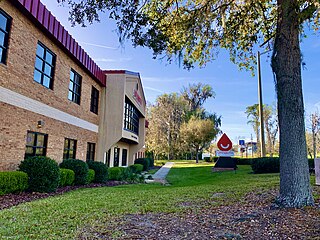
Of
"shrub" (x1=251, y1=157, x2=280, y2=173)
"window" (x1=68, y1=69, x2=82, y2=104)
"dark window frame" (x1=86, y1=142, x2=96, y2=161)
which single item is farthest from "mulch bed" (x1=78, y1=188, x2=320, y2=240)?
"dark window frame" (x1=86, y1=142, x2=96, y2=161)

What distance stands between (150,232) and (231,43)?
725cm

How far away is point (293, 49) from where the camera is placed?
5641mm

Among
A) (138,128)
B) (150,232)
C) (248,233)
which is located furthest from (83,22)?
(138,128)

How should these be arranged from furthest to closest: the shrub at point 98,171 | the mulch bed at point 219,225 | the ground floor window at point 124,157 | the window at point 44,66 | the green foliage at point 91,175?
the ground floor window at point 124,157 < the shrub at point 98,171 < the green foliage at point 91,175 < the window at point 44,66 < the mulch bed at point 219,225

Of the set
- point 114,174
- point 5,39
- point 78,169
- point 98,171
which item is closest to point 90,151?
point 114,174

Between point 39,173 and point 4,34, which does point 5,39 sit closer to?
point 4,34

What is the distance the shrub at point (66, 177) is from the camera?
31.9 ft

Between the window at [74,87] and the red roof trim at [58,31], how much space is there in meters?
0.74

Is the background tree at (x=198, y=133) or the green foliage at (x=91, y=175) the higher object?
the background tree at (x=198, y=133)

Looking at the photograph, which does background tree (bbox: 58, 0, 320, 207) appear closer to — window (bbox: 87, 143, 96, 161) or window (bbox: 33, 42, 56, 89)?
window (bbox: 33, 42, 56, 89)

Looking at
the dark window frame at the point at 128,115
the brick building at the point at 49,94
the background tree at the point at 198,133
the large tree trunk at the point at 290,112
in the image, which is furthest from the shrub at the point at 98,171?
the background tree at the point at 198,133

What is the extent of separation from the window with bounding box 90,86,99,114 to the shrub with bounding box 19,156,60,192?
789 centimetres

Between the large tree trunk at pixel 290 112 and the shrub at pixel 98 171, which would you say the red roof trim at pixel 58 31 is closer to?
the shrub at pixel 98 171

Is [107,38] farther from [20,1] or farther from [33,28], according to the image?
[33,28]
